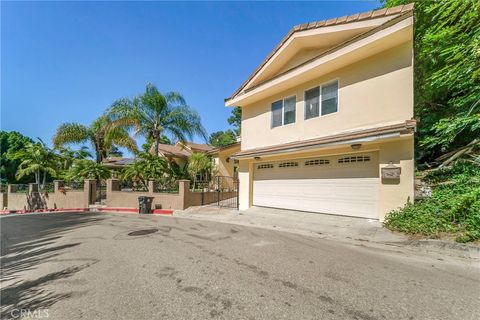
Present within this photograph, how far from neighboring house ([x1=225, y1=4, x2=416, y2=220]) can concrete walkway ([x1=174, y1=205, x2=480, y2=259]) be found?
0.58 m

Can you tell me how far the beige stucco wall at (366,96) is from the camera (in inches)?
287

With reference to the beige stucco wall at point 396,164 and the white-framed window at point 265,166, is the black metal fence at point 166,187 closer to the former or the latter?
the white-framed window at point 265,166

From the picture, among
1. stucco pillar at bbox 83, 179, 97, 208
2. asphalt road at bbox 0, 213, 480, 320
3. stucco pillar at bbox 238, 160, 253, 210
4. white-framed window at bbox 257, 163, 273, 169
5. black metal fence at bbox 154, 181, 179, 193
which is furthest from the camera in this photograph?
stucco pillar at bbox 83, 179, 97, 208

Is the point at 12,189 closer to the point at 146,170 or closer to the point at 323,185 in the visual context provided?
the point at 146,170

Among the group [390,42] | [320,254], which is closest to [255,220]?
[320,254]

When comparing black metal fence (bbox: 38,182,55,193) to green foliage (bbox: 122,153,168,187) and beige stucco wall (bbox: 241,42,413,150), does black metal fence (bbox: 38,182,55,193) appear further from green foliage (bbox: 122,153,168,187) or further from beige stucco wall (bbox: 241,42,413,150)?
beige stucco wall (bbox: 241,42,413,150)

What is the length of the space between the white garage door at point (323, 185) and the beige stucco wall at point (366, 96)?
121 cm

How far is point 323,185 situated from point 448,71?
5.67 meters

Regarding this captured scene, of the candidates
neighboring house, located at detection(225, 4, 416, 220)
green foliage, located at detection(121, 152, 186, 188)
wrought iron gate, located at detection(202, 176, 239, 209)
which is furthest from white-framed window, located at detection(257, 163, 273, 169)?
green foliage, located at detection(121, 152, 186, 188)

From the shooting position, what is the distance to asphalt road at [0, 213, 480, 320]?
292 cm

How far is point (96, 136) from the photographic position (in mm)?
21734

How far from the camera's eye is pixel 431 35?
331 inches

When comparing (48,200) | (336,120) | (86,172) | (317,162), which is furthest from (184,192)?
(48,200)

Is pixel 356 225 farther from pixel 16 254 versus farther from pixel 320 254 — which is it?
pixel 16 254
